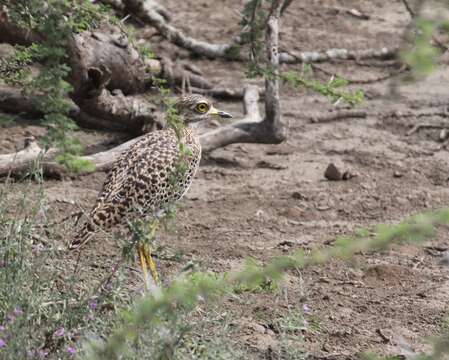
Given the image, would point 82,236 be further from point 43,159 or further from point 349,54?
point 349,54

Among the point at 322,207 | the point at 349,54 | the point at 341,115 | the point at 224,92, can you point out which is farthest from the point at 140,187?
the point at 349,54

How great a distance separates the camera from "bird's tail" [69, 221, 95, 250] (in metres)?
5.40

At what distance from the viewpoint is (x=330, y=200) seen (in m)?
7.44

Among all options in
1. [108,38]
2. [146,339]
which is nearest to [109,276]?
[146,339]

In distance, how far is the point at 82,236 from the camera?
17.7 feet

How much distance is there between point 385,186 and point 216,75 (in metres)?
2.92

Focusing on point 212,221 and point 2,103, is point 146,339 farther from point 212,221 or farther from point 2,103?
point 2,103

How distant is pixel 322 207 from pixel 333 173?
0.61 metres

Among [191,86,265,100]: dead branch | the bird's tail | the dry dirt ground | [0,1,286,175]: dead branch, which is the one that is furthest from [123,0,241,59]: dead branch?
the bird's tail

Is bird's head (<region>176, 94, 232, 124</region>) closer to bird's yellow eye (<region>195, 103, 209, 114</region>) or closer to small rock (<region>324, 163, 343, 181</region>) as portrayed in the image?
Result: bird's yellow eye (<region>195, 103, 209, 114</region>)

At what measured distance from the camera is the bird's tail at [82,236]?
5.40 metres

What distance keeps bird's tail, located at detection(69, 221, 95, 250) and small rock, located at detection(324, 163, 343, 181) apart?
2.89m

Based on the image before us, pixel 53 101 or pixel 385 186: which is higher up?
pixel 53 101

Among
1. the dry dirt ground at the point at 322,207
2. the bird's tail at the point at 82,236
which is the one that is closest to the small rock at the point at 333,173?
the dry dirt ground at the point at 322,207
